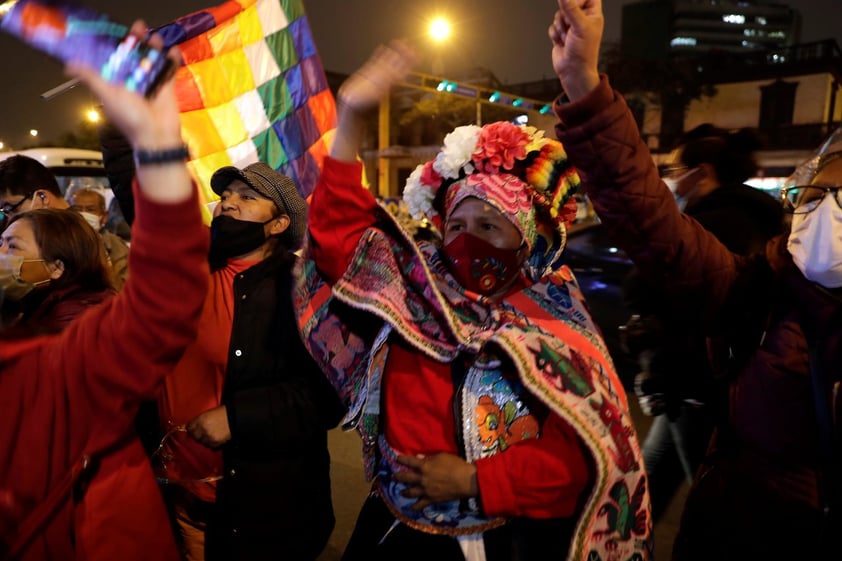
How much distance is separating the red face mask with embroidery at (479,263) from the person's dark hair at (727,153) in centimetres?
170

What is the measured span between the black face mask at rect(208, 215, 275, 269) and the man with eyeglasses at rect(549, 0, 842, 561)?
1328 mm

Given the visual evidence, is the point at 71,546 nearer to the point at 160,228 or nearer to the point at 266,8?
the point at 160,228

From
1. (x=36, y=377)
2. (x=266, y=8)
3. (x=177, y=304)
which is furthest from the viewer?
Answer: (x=266, y=8)

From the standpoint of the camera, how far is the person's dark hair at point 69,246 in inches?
85.1

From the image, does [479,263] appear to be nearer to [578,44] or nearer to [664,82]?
[578,44]

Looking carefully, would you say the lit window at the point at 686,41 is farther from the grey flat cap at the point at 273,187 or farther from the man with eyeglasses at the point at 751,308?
the man with eyeglasses at the point at 751,308

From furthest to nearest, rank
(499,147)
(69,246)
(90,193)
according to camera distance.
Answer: (90,193) < (69,246) < (499,147)

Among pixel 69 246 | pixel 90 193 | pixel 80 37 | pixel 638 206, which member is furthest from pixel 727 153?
pixel 90 193

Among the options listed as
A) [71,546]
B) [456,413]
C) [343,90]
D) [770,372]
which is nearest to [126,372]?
[71,546]

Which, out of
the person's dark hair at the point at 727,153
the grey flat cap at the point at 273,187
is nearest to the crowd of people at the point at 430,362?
the grey flat cap at the point at 273,187

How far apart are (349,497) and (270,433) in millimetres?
1992

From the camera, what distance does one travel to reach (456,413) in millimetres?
1706

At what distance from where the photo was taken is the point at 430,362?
1778 millimetres

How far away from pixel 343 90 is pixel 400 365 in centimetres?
84
